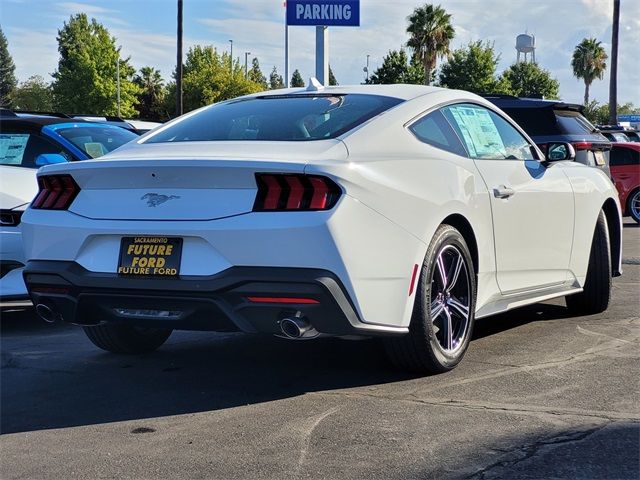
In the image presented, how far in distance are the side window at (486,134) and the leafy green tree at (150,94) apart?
245ft

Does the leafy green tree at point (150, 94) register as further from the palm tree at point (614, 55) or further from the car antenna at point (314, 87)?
the car antenna at point (314, 87)

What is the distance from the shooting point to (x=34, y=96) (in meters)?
91.6

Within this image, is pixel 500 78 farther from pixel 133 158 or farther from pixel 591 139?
pixel 133 158

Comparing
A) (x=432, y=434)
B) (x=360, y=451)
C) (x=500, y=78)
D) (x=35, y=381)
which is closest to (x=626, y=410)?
(x=432, y=434)

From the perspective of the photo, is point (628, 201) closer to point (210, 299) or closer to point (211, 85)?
point (210, 299)

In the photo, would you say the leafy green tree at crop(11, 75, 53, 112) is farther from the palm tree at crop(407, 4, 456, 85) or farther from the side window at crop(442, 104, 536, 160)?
the side window at crop(442, 104, 536, 160)

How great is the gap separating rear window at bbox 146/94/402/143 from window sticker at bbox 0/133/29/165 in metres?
2.48

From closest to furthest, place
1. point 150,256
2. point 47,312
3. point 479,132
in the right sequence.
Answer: point 150,256
point 47,312
point 479,132

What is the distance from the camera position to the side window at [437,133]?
183 inches

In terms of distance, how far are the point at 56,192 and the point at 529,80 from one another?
6297 cm

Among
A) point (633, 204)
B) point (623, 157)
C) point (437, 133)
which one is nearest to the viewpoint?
point (437, 133)

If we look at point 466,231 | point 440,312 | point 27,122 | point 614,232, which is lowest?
point 440,312

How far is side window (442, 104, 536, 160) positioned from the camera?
5070 mm

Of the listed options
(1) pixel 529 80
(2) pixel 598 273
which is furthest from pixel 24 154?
(1) pixel 529 80
